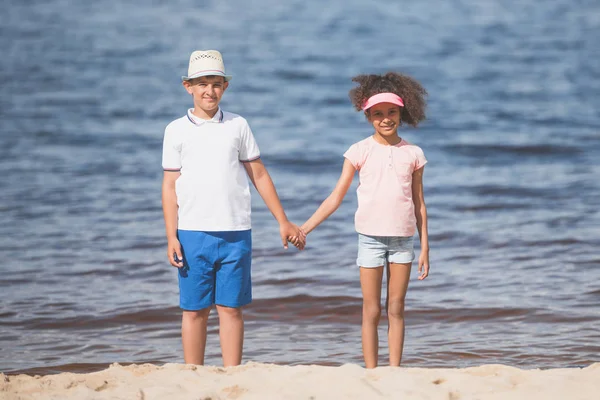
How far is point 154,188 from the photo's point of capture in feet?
40.2

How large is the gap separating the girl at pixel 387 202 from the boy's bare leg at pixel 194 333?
2.39ft

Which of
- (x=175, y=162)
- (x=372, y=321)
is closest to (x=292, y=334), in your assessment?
(x=372, y=321)

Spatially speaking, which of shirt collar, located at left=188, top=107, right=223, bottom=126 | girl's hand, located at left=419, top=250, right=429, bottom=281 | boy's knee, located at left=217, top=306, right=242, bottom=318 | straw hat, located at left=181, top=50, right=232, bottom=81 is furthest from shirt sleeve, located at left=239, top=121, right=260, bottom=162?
girl's hand, located at left=419, top=250, right=429, bottom=281

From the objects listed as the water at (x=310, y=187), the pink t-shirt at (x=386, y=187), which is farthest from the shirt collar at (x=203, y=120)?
the water at (x=310, y=187)

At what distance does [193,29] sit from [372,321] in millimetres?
26378

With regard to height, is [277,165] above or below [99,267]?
above

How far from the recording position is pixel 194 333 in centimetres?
491

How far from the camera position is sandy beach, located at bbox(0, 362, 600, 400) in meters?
4.28

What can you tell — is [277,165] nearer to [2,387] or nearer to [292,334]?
[292,334]

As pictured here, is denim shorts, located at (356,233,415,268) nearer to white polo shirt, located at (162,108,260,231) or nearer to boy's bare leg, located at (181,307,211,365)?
white polo shirt, located at (162,108,260,231)

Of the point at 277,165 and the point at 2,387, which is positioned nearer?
the point at 2,387

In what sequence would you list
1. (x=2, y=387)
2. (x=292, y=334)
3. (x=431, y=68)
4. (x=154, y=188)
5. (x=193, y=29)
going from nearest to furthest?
(x=2, y=387) < (x=292, y=334) < (x=154, y=188) < (x=431, y=68) < (x=193, y=29)

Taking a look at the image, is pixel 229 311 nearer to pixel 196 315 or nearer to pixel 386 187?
pixel 196 315

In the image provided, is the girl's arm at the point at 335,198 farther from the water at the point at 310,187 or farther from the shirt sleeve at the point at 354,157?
the water at the point at 310,187
